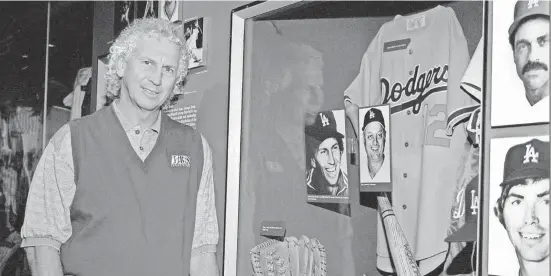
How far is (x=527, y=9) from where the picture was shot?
191 cm

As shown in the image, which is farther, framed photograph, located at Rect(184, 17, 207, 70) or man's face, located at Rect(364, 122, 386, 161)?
framed photograph, located at Rect(184, 17, 207, 70)

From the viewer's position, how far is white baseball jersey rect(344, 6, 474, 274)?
2768 millimetres

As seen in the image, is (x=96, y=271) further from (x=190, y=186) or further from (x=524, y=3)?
(x=524, y=3)

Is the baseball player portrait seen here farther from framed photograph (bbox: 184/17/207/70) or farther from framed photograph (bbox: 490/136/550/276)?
framed photograph (bbox: 490/136/550/276)

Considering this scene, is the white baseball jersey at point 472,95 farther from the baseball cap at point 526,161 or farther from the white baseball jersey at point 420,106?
the baseball cap at point 526,161

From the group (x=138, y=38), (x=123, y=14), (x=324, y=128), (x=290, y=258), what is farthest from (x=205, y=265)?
(x=123, y=14)

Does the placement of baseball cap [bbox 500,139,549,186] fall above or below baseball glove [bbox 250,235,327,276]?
above

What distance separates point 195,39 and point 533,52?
72.1 inches

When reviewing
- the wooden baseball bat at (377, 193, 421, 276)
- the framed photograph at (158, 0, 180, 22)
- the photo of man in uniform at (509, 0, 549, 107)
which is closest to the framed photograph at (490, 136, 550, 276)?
the photo of man in uniform at (509, 0, 549, 107)

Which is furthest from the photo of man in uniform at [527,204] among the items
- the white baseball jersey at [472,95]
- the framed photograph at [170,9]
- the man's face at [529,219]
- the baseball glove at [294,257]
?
the framed photograph at [170,9]

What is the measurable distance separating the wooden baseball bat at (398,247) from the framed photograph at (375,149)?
131 millimetres

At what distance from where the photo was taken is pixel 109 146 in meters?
2.54

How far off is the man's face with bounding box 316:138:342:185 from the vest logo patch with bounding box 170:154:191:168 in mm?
854

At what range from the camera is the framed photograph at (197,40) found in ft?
10.6
